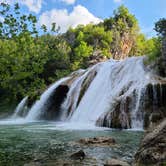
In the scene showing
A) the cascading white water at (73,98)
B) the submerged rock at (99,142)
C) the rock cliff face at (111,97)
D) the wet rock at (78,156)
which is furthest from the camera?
the cascading white water at (73,98)

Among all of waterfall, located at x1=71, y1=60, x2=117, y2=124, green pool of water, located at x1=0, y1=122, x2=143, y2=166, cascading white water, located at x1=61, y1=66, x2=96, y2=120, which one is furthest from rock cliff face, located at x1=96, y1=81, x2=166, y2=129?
cascading white water, located at x1=61, y1=66, x2=96, y2=120

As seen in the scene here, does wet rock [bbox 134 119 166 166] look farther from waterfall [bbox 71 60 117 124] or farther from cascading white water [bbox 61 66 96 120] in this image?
cascading white water [bbox 61 66 96 120]

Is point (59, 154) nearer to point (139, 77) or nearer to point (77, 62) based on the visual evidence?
point (139, 77)

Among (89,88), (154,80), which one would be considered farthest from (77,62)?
(154,80)

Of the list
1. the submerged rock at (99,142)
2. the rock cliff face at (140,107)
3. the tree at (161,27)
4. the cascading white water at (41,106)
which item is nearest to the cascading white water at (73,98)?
the cascading white water at (41,106)

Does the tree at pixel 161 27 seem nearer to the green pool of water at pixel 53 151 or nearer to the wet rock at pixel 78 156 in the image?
the green pool of water at pixel 53 151

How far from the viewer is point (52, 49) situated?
43.2ft

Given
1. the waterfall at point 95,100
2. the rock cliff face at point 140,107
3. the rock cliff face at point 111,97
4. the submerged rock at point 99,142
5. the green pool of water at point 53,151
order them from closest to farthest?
the green pool of water at point 53,151 → the submerged rock at point 99,142 → the rock cliff face at point 140,107 → the rock cliff face at point 111,97 → the waterfall at point 95,100

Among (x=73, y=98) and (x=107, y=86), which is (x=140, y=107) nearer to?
(x=107, y=86)

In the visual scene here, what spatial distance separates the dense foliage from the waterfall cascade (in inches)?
154

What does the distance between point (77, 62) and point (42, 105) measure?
1097 inches

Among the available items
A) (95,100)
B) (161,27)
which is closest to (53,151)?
(95,100)

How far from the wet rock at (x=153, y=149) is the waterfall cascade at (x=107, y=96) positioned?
1355 cm

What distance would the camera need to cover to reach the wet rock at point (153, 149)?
10.9 meters
